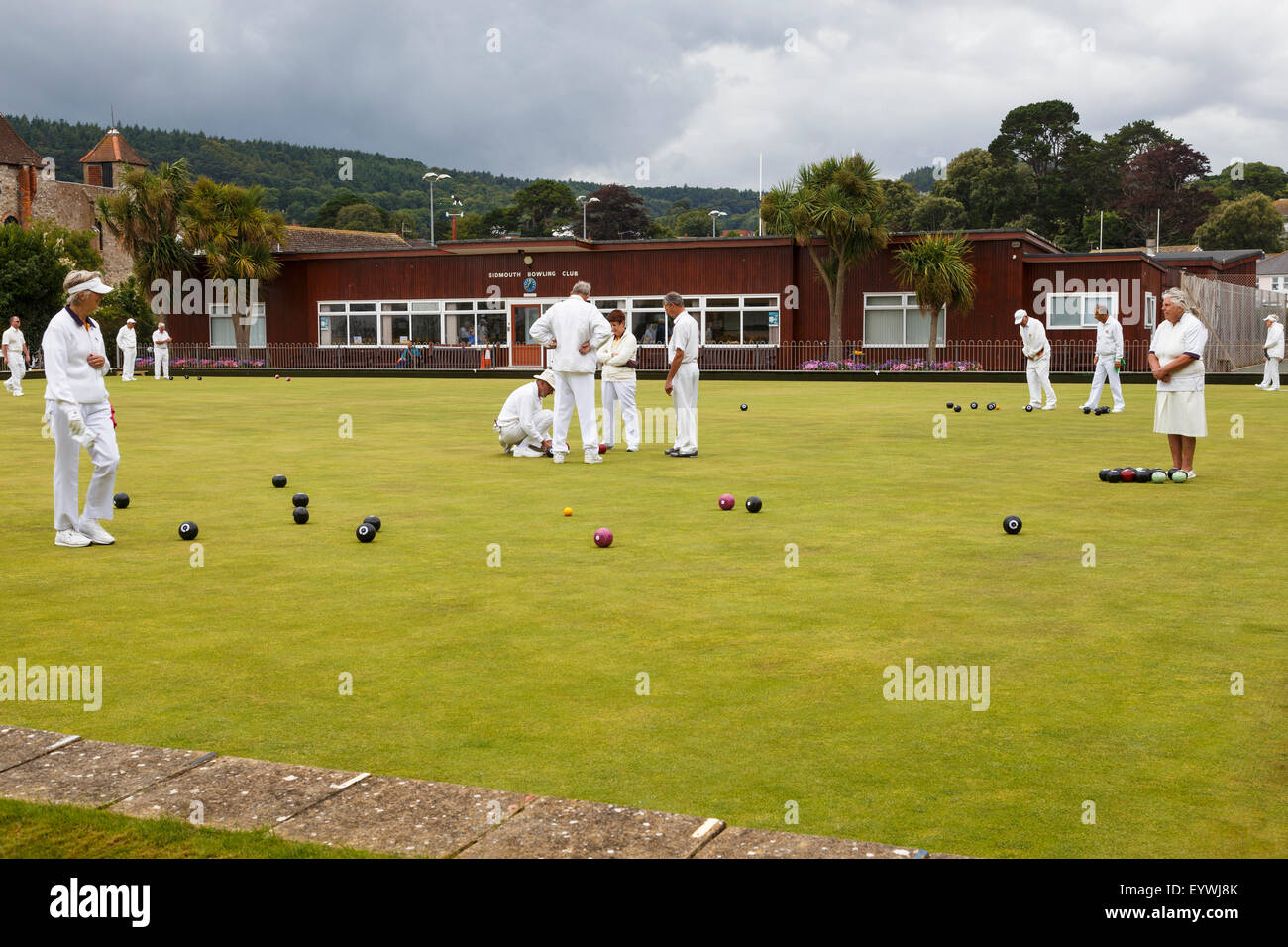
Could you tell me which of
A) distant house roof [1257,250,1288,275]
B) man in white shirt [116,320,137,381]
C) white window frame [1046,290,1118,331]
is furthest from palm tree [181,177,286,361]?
distant house roof [1257,250,1288,275]

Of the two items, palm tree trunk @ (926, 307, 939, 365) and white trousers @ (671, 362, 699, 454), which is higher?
palm tree trunk @ (926, 307, 939, 365)

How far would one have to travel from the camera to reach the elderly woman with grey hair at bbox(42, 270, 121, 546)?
8664mm

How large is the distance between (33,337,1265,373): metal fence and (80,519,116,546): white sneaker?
103 feet

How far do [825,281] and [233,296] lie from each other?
2441 centimetres

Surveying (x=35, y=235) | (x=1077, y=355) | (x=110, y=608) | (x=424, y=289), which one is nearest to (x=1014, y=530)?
(x=110, y=608)

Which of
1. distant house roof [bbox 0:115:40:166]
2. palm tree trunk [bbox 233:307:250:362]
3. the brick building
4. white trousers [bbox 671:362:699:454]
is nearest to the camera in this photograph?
white trousers [bbox 671:362:699:454]

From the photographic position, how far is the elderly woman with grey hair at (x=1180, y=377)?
12.1 m

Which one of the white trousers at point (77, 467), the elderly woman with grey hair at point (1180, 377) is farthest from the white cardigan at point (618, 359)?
the white trousers at point (77, 467)

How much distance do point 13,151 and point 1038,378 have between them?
80.2 metres

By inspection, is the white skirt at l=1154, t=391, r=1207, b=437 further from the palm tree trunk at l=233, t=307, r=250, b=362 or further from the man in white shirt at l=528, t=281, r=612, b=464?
the palm tree trunk at l=233, t=307, r=250, b=362

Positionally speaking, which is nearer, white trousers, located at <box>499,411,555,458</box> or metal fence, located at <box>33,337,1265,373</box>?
white trousers, located at <box>499,411,555,458</box>

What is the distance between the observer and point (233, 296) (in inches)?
1935

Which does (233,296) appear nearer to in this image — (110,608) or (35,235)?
(35,235)

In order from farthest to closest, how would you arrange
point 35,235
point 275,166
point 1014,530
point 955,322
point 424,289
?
point 275,166 → point 35,235 → point 424,289 → point 955,322 → point 1014,530
